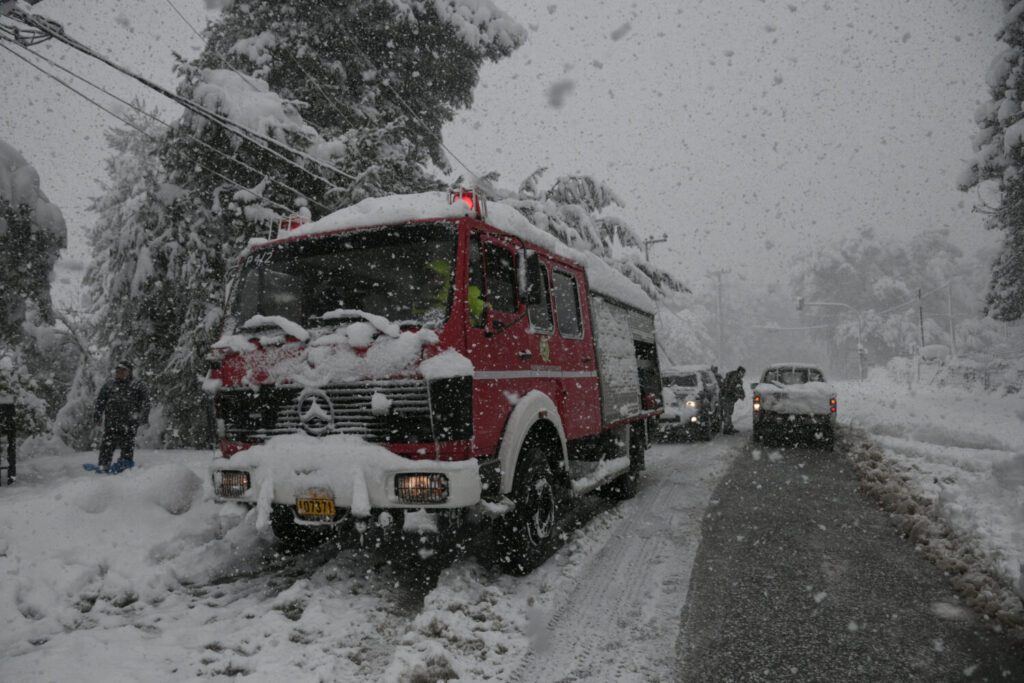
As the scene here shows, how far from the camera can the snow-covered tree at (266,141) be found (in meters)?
10.8

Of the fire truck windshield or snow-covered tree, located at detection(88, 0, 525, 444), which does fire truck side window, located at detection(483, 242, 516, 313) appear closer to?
the fire truck windshield

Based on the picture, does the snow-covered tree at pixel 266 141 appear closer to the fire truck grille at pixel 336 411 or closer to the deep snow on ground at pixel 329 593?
the deep snow on ground at pixel 329 593

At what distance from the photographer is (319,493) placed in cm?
394

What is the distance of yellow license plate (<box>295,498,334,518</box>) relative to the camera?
394cm

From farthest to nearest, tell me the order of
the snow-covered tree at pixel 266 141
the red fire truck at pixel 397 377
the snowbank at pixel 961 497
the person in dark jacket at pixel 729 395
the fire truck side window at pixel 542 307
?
1. the person in dark jacket at pixel 729 395
2. the snow-covered tree at pixel 266 141
3. the fire truck side window at pixel 542 307
4. the snowbank at pixel 961 497
5. the red fire truck at pixel 397 377

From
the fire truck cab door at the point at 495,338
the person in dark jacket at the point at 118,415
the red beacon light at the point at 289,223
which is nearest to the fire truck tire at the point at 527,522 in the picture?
the fire truck cab door at the point at 495,338

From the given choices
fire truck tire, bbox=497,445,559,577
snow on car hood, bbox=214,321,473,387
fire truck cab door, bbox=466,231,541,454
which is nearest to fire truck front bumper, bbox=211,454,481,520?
fire truck cab door, bbox=466,231,541,454

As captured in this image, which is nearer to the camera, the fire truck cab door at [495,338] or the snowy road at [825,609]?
the snowy road at [825,609]

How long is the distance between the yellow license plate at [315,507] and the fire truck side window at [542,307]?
6.85 ft

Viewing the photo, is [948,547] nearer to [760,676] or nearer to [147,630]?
[760,676]

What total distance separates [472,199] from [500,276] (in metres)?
0.61

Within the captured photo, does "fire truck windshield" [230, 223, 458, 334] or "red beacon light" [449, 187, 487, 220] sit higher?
"red beacon light" [449, 187, 487, 220]

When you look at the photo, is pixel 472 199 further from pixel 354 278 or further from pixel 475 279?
pixel 354 278

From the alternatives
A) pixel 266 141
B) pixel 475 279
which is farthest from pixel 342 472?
pixel 266 141
